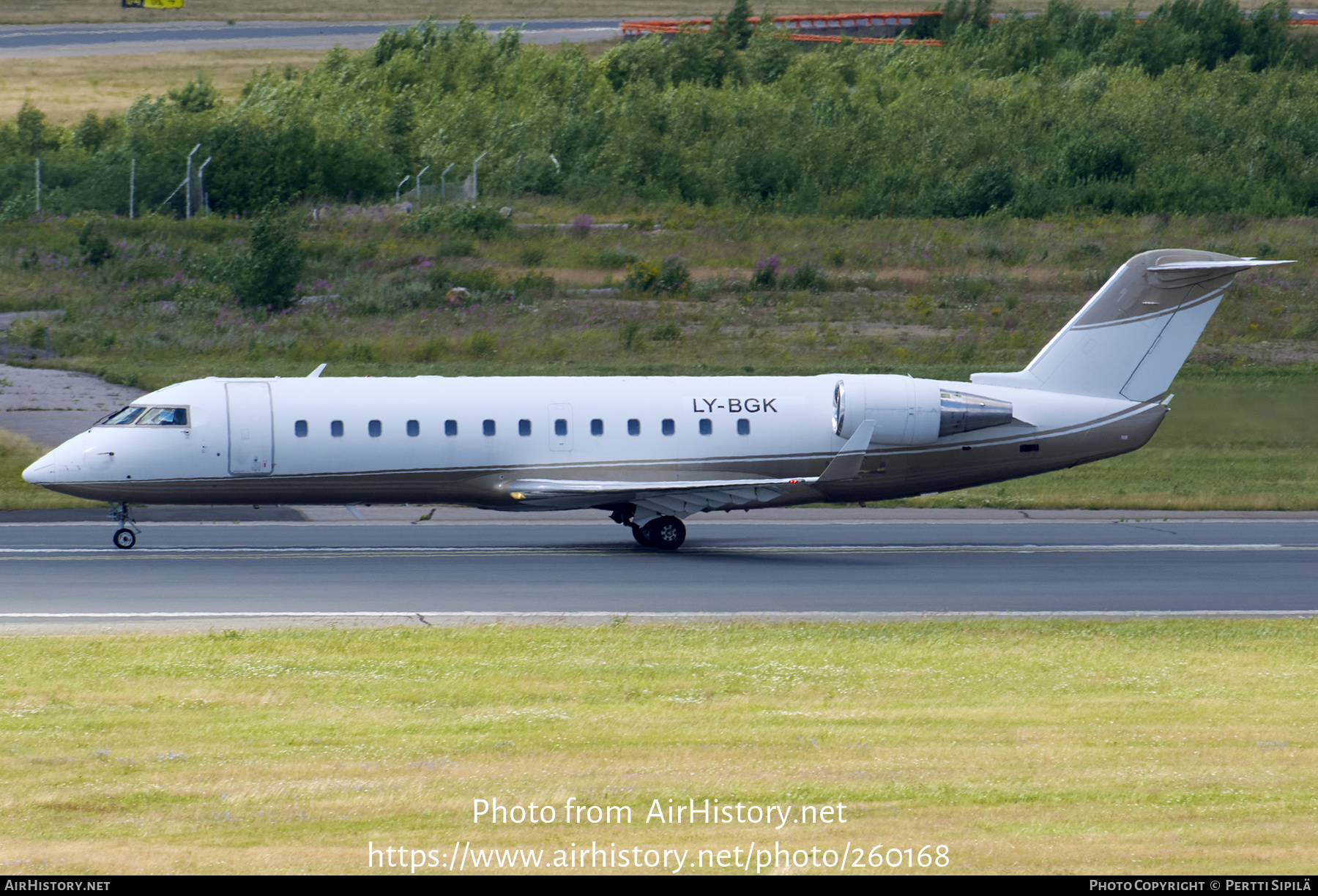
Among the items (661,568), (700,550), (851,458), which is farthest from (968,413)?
(661,568)

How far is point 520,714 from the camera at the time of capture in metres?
13.7

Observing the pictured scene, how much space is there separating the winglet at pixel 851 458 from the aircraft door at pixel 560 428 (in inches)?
185

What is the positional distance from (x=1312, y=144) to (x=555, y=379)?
64214 mm

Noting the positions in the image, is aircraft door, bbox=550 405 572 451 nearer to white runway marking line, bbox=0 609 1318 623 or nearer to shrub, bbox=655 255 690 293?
white runway marking line, bbox=0 609 1318 623

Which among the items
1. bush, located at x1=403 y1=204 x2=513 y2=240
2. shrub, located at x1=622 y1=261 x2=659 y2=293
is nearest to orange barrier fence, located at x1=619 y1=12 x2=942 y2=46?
bush, located at x1=403 y1=204 x2=513 y2=240

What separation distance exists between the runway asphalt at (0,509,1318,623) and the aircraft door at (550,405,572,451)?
2.00 metres

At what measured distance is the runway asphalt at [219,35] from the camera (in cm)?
9206

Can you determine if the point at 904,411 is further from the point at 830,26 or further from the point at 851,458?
the point at 830,26

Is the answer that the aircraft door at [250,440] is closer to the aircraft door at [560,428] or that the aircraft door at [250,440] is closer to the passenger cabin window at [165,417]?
the passenger cabin window at [165,417]

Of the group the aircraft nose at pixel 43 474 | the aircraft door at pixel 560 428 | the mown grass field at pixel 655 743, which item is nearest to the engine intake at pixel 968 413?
the aircraft door at pixel 560 428

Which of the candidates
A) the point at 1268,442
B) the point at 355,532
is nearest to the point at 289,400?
the point at 355,532

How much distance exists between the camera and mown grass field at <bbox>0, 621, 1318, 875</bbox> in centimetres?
980

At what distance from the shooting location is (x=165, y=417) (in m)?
26.0
